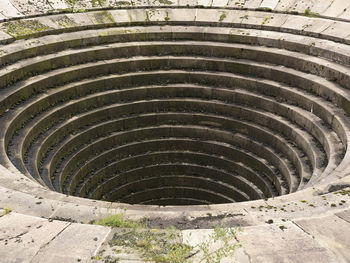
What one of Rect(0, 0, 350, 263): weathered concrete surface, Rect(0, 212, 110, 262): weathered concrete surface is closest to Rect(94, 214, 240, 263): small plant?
Rect(0, 0, 350, 263): weathered concrete surface

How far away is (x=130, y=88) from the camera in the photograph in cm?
1772

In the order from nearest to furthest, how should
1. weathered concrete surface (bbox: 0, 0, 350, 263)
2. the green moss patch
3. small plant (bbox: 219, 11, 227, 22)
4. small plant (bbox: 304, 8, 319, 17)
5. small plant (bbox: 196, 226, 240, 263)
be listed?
small plant (bbox: 196, 226, 240, 263), weathered concrete surface (bbox: 0, 0, 350, 263), the green moss patch, small plant (bbox: 304, 8, 319, 17), small plant (bbox: 219, 11, 227, 22)

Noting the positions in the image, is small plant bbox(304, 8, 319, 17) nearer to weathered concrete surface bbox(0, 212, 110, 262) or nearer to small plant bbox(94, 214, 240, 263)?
small plant bbox(94, 214, 240, 263)

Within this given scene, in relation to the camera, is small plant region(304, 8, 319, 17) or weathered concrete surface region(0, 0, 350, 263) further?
small plant region(304, 8, 319, 17)

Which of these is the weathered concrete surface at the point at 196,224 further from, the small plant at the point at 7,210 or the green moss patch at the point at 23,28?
the green moss patch at the point at 23,28

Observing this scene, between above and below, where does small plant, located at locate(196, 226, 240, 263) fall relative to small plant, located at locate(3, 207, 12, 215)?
below

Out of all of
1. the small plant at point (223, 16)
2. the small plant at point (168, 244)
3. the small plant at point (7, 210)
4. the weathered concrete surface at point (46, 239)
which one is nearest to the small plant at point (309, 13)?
the small plant at point (223, 16)

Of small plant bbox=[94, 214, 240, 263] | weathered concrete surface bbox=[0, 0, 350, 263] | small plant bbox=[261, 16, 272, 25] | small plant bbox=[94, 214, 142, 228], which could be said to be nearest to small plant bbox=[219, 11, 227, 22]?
small plant bbox=[261, 16, 272, 25]

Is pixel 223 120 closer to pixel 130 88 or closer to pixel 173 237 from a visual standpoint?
pixel 130 88

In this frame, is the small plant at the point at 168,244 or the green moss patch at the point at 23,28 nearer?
the small plant at the point at 168,244

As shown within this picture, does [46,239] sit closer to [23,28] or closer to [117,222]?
[117,222]

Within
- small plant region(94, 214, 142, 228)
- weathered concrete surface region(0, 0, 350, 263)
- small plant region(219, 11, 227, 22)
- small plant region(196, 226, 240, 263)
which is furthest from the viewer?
small plant region(219, 11, 227, 22)

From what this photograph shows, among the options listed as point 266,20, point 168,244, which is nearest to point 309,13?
point 266,20

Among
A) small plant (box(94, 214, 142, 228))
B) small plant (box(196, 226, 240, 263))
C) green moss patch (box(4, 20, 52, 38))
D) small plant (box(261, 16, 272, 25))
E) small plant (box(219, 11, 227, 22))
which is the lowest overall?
small plant (box(196, 226, 240, 263))
